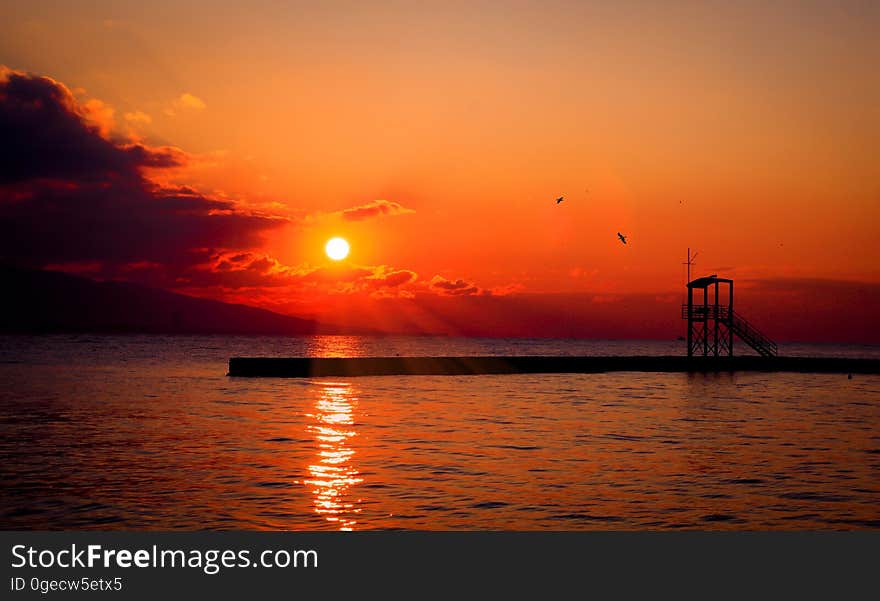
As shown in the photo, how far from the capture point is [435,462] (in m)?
21.9

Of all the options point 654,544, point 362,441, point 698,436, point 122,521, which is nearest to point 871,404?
point 698,436

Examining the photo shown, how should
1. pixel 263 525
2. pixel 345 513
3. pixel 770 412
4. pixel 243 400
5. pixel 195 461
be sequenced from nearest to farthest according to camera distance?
1. pixel 263 525
2. pixel 345 513
3. pixel 195 461
4. pixel 770 412
5. pixel 243 400

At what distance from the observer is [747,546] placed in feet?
42.5

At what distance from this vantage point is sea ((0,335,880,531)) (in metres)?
15.5

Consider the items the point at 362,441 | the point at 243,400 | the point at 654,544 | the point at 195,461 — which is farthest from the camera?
the point at 243,400

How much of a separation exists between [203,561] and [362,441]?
15.3m

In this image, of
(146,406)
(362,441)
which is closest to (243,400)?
(146,406)

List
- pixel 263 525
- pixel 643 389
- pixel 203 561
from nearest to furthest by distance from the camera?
pixel 203 561, pixel 263 525, pixel 643 389

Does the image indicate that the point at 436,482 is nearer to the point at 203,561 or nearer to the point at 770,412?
the point at 203,561

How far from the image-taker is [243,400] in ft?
143

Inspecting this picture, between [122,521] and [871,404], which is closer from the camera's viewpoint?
[122,521]

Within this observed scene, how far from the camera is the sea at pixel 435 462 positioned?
15484 mm

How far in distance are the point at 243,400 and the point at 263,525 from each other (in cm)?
3007

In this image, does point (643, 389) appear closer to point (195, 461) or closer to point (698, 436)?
point (698, 436)
